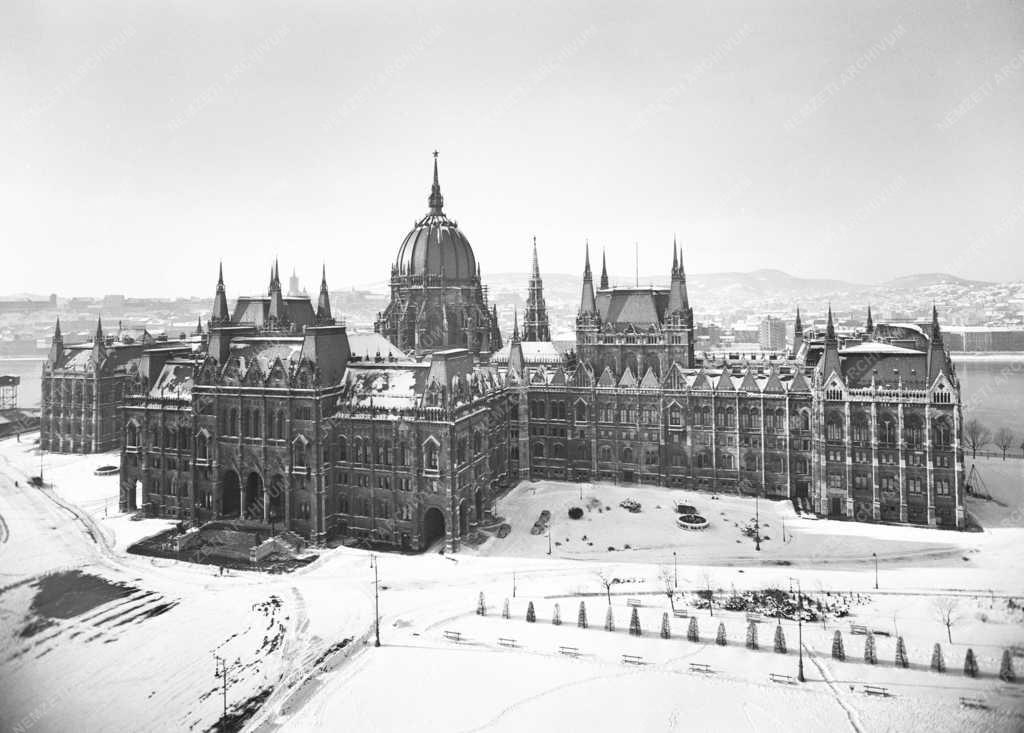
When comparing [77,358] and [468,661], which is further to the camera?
[77,358]

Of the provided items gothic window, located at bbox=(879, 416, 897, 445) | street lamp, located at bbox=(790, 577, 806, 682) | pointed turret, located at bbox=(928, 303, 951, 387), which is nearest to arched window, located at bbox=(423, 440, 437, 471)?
street lamp, located at bbox=(790, 577, 806, 682)

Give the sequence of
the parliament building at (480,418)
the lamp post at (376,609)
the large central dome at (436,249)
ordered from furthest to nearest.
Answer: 1. the large central dome at (436,249)
2. the parliament building at (480,418)
3. the lamp post at (376,609)

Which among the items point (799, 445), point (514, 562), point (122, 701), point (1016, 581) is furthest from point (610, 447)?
point (122, 701)

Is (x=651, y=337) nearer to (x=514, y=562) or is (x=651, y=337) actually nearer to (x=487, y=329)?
(x=487, y=329)

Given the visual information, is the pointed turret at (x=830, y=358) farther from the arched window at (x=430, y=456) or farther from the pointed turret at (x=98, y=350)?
the pointed turret at (x=98, y=350)

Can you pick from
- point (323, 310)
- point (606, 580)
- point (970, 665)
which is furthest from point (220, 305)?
point (970, 665)

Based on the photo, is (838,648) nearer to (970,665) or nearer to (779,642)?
(779,642)

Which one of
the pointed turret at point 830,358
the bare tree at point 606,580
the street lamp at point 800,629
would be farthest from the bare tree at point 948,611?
the pointed turret at point 830,358

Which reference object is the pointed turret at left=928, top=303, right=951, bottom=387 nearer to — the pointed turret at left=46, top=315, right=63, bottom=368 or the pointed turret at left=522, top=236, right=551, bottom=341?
the pointed turret at left=522, top=236, right=551, bottom=341
